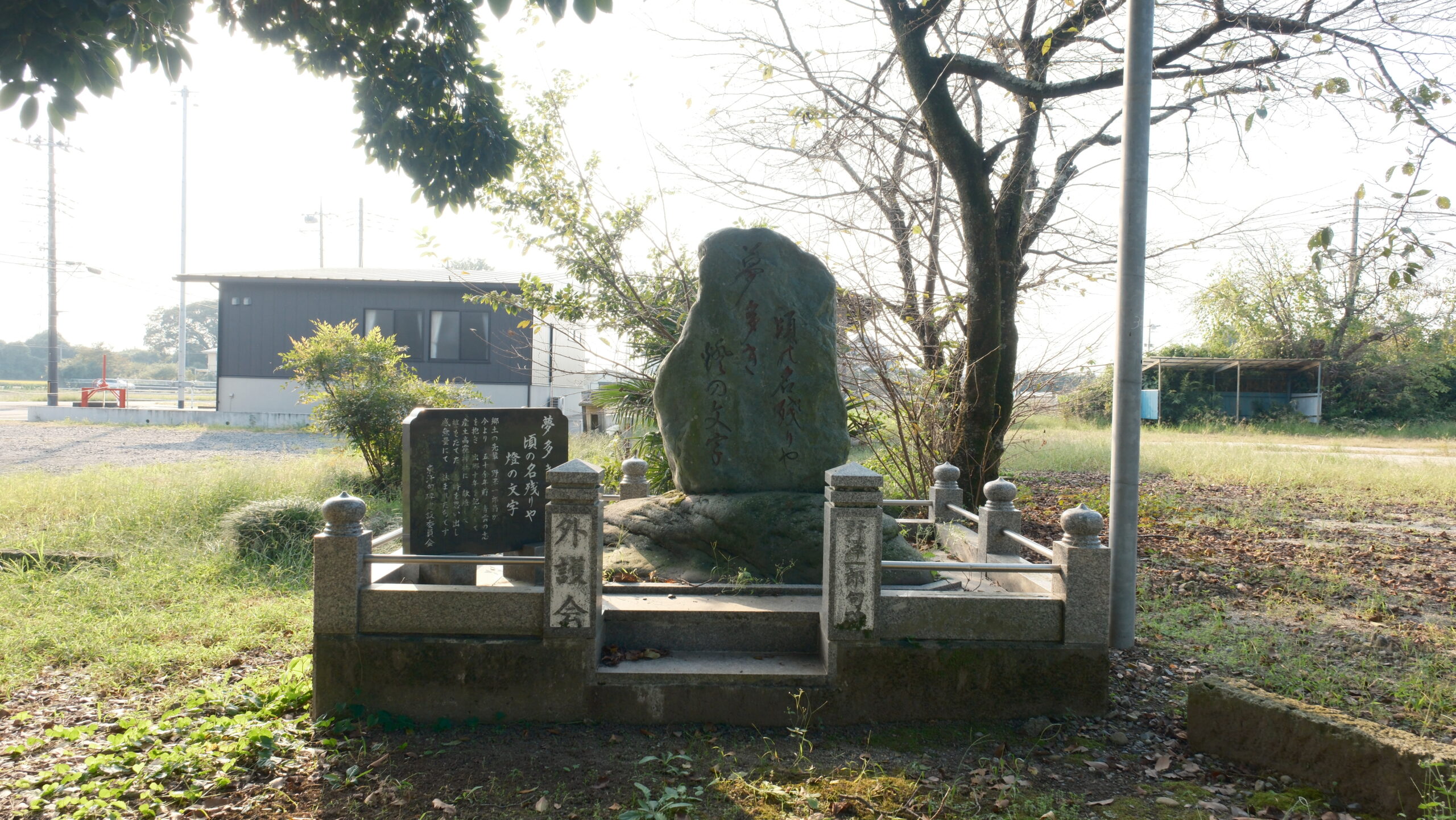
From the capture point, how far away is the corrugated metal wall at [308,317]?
68.0 feet

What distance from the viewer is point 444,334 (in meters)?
20.8

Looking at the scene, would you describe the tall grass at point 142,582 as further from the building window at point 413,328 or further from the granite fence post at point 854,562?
the building window at point 413,328

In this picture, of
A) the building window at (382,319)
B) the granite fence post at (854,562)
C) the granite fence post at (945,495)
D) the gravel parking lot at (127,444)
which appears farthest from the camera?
the building window at (382,319)

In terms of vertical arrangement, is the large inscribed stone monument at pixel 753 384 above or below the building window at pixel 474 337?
below

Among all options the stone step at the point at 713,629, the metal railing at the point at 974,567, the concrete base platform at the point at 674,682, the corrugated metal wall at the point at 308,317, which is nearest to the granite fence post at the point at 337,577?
the concrete base platform at the point at 674,682

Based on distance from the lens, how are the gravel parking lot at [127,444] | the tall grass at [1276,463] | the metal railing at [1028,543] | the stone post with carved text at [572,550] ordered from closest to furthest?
1. the stone post with carved text at [572,550]
2. the metal railing at [1028,543]
3. the tall grass at [1276,463]
4. the gravel parking lot at [127,444]

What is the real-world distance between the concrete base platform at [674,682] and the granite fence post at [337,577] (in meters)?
0.08

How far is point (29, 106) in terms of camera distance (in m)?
3.87

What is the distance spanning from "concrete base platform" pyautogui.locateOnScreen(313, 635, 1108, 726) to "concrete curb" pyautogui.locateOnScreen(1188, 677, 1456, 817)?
0.58 m

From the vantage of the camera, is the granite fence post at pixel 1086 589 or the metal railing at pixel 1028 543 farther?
the metal railing at pixel 1028 543

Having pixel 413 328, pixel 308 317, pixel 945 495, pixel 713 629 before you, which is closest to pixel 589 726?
pixel 713 629

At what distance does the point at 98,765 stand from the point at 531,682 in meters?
1.96

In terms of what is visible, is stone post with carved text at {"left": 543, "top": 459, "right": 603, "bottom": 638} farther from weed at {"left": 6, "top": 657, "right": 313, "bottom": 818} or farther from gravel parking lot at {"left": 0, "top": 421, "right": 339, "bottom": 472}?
gravel parking lot at {"left": 0, "top": 421, "right": 339, "bottom": 472}

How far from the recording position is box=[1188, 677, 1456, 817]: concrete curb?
324cm
